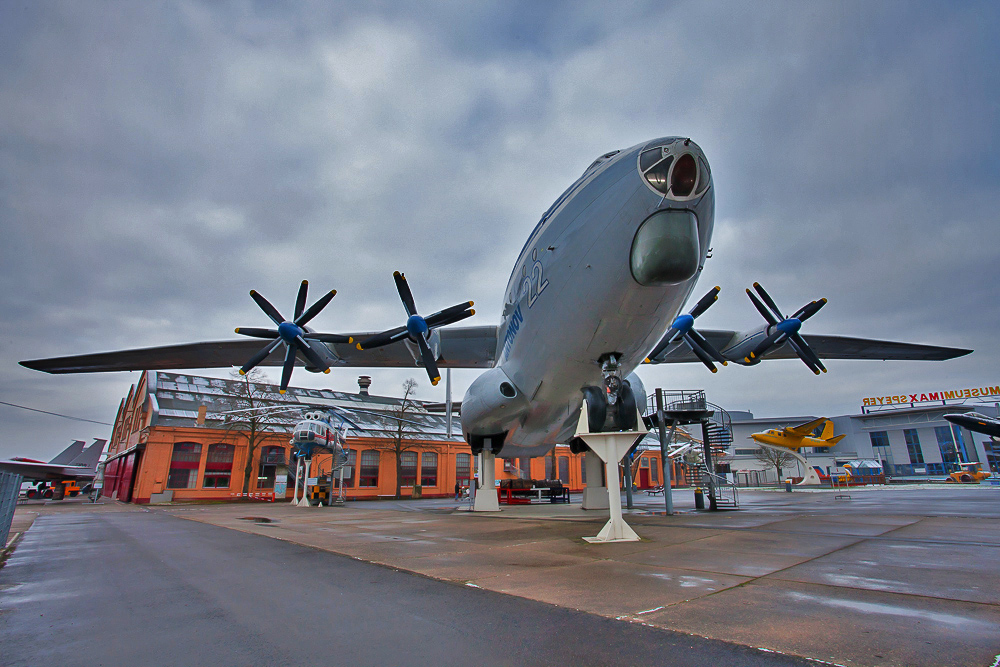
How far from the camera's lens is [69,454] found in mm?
64375

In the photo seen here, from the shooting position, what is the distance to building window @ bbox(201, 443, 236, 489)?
34.2 m

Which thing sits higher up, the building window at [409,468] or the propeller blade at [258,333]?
the propeller blade at [258,333]

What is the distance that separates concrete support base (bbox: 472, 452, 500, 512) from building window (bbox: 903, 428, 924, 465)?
7058 cm

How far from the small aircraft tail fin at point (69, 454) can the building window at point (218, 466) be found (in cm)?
4680

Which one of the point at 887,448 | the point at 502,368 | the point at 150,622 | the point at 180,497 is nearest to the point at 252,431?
the point at 180,497

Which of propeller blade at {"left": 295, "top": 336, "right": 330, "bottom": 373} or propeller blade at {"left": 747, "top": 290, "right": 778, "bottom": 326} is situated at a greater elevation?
propeller blade at {"left": 747, "top": 290, "right": 778, "bottom": 326}

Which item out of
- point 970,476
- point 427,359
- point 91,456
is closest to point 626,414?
point 427,359

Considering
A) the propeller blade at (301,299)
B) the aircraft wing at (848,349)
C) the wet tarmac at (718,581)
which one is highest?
the propeller blade at (301,299)

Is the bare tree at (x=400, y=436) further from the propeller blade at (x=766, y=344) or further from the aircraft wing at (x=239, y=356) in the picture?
the propeller blade at (x=766, y=344)

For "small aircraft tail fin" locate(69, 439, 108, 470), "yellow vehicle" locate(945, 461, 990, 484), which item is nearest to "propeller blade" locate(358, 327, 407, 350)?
"yellow vehicle" locate(945, 461, 990, 484)

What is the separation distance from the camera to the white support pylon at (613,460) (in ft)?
26.7

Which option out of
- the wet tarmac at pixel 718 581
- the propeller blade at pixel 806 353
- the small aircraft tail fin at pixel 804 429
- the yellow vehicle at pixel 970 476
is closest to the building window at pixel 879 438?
the yellow vehicle at pixel 970 476

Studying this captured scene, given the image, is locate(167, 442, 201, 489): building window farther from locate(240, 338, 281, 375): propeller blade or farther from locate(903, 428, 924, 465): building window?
locate(903, 428, 924, 465): building window

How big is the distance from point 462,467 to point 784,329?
35.1 meters
